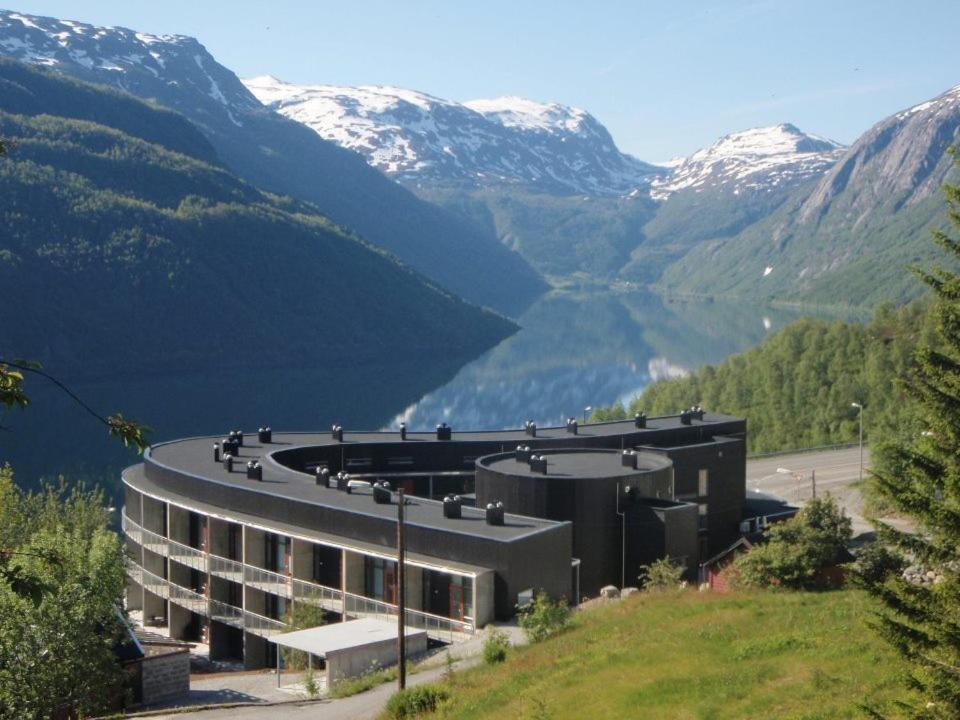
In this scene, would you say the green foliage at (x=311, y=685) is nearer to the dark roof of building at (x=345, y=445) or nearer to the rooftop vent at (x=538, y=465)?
the dark roof of building at (x=345, y=445)

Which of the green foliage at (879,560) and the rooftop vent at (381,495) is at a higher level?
the green foliage at (879,560)

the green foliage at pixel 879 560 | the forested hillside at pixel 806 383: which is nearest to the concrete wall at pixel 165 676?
the green foliage at pixel 879 560

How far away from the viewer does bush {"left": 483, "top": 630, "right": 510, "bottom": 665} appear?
3056 centimetres

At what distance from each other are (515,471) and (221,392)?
415ft

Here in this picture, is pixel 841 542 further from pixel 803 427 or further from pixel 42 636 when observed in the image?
pixel 803 427

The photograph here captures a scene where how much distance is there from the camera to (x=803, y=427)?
118m

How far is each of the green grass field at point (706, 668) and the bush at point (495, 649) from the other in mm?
508

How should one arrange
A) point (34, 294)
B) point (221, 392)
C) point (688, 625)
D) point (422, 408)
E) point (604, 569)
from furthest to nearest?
1. point (34, 294)
2. point (221, 392)
3. point (422, 408)
4. point (604, 569)
5. point (688, 625)

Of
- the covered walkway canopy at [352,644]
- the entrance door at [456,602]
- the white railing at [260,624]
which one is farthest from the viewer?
the white railing at [260,624]

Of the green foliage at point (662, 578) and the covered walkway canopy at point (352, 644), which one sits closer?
the covered walkway canopy at point (352, 644)

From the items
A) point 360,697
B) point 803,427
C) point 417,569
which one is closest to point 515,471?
point 417,569

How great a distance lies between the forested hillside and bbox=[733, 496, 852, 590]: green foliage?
7773cm

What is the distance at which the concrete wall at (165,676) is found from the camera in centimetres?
3612

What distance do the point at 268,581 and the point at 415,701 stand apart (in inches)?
763
